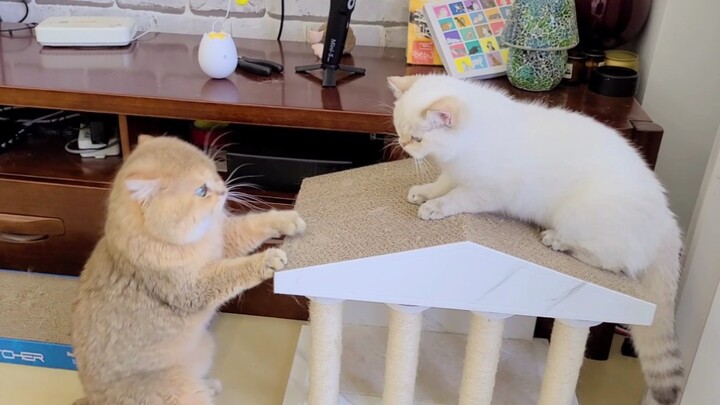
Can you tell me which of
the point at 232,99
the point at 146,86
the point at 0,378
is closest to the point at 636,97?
the point at 232,99

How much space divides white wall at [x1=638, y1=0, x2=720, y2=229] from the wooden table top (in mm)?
85

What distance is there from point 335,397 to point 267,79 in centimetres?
76

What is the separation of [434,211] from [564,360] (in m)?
0.34

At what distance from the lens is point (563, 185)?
1.22 metres

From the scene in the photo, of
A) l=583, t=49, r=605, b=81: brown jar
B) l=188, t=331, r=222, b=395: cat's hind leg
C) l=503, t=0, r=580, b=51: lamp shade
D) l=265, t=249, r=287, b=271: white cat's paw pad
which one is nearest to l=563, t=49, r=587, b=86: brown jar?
l=583, t=49, r=605, b=81: brown jar

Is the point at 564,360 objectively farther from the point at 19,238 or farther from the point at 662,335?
the point at 19,238

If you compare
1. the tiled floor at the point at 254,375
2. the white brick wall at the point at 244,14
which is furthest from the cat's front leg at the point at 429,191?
the white brick wall at the point at 244,14

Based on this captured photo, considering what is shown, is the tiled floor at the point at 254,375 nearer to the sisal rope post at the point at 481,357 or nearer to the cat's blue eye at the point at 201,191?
the sisal rope post at the point at 481,357

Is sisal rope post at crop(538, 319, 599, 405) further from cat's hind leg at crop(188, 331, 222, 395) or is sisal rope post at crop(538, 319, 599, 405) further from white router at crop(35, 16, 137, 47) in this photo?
white router at crop(35, 16, 137, 47)

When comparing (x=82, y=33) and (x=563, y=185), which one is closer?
(x=563, y=185)

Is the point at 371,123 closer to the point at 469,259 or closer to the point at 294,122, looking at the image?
the point at 294,122

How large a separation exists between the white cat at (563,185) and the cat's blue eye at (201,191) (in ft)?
1.11

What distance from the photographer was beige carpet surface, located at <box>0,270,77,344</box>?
1536 mm

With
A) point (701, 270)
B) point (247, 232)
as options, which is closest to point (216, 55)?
point (247, 232)
